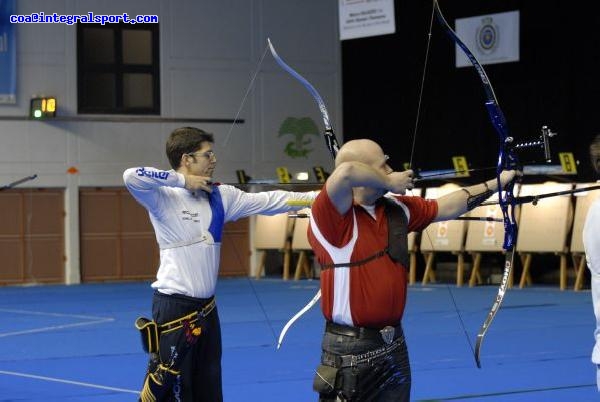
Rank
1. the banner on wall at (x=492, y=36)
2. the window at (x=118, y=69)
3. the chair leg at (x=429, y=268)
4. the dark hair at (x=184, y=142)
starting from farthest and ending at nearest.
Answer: the window at (x=118, y=69) < the chair leg at (x=429, y=268) < the banner on wall at (x=492, y=36) < the dark hair at (x=184, y=142)

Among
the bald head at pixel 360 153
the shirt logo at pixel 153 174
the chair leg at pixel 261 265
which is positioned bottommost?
the chair leg at pixel 261 265

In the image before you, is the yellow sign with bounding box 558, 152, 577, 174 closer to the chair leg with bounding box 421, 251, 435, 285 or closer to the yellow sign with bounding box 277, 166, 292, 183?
the chair leg with bounding box 421, 251, 435, 285

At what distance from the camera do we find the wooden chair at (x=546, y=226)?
17.6 metres

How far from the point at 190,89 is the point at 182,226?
60.1ft

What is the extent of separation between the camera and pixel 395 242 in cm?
438

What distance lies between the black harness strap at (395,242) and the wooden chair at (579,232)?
13.2 meters

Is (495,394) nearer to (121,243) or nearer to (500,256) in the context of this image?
(500,256)

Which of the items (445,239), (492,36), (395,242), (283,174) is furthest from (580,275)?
(395,242)

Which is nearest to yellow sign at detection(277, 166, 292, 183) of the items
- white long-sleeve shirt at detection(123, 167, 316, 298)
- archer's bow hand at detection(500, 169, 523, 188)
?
white long-sleeve shirt at detection(123, 167, 316, 298)

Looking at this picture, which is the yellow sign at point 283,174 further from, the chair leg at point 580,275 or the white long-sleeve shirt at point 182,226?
the white long-sleeve shirt at point 182,226

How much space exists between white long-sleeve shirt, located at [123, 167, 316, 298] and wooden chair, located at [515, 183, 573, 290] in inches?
498

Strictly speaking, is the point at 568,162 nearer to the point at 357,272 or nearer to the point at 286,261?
the point at 286,261

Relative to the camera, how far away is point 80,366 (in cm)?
992

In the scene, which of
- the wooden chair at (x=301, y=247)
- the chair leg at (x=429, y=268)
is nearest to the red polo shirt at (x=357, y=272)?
the chair leg at (x=429, y=268)
